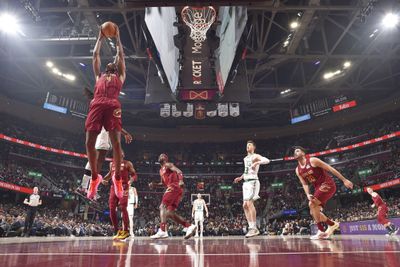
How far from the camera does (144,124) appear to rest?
35.5m

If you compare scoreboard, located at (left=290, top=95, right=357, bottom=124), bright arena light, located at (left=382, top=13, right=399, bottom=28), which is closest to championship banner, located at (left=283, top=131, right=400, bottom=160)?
scoreboard, located at (left=290, top=95, right=357, bottom=124)

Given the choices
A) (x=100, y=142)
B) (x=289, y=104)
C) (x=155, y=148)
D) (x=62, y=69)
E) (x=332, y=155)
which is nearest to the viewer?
(x=100, y=142)

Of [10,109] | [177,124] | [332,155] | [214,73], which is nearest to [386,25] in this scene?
[214,73]

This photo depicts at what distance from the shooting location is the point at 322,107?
2484 centimetres

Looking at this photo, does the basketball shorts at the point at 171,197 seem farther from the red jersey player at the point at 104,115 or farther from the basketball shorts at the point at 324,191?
the red jersey player at the point at 104,115

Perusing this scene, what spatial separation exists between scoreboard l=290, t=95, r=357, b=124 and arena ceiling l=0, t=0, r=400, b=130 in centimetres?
71

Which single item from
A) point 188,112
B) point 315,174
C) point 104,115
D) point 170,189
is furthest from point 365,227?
point 104,115

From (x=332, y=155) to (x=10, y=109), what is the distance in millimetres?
31239

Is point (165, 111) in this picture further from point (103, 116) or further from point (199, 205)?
point (103, 116)

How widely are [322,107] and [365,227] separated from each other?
37.8ft

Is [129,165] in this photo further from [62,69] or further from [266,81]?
[266,81]

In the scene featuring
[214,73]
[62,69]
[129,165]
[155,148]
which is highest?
[62,69]

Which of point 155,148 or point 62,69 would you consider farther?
point 155,148

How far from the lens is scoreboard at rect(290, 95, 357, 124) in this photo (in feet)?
78.4
